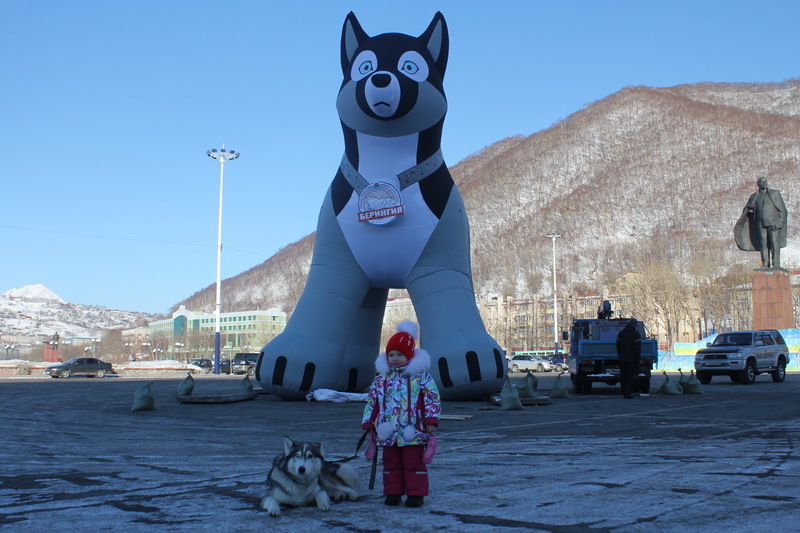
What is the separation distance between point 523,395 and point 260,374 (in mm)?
4223

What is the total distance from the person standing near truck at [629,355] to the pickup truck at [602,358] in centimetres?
113

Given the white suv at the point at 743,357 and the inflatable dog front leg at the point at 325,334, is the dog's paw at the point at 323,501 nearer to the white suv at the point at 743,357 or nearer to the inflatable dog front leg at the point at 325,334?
the inflatable dog front leg at the point at 325,334

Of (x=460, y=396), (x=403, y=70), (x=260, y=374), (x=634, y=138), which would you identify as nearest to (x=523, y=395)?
(x=460, y=396)

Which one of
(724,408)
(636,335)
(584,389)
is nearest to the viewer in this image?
(724,408)

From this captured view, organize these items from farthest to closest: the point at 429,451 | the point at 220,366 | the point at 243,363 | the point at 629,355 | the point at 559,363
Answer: the point at 559,363 < the point at 220,366 < the point at 243,363 < the point at 629,355 < the point at 429,451

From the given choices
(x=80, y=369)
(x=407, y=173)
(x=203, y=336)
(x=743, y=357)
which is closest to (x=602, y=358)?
(x=407, y=173)

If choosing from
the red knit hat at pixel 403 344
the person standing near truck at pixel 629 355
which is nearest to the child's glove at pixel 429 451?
the red knit hat at pixel 403 344

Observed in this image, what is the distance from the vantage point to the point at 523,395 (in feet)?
42.3

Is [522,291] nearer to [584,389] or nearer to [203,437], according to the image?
[584,389]

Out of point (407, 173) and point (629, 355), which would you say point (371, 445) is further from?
point (629, 355)

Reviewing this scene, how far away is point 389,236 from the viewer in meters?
12.7

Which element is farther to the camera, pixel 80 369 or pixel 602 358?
pixel 80 369

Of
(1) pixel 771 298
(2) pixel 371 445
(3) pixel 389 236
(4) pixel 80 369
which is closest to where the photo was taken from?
(2) pixel 371 445

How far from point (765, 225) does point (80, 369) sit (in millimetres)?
29522
